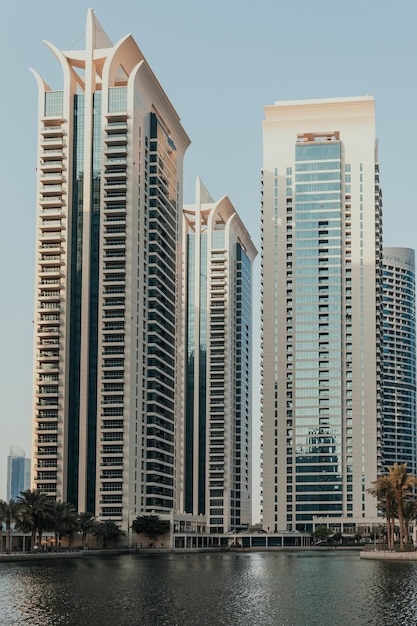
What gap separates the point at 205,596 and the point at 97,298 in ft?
367

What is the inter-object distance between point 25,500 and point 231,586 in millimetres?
61510

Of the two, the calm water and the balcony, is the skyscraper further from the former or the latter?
the calm water

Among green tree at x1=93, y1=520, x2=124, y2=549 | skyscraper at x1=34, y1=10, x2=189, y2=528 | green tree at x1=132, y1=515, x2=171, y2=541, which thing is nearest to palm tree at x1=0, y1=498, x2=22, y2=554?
green tree at x1=93, y1=520, x2=124, y2=549

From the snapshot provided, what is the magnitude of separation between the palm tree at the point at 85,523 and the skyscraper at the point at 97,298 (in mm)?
7853

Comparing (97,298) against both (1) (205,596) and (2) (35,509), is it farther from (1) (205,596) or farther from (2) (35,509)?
(1) (205,596)

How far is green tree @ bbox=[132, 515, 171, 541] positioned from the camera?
178 metres

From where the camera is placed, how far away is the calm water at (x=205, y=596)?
212ft

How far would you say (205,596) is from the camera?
81.0 m

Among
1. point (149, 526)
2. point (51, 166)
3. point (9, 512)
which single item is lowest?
point (149, 526)

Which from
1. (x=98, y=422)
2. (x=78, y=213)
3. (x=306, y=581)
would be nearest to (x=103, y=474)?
(x=98, y=422)

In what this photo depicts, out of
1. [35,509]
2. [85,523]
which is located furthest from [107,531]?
[35,509]

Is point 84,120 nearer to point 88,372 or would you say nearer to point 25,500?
point 88,372

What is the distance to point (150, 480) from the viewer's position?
191 meters

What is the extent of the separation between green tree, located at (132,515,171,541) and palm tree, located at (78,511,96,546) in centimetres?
925
